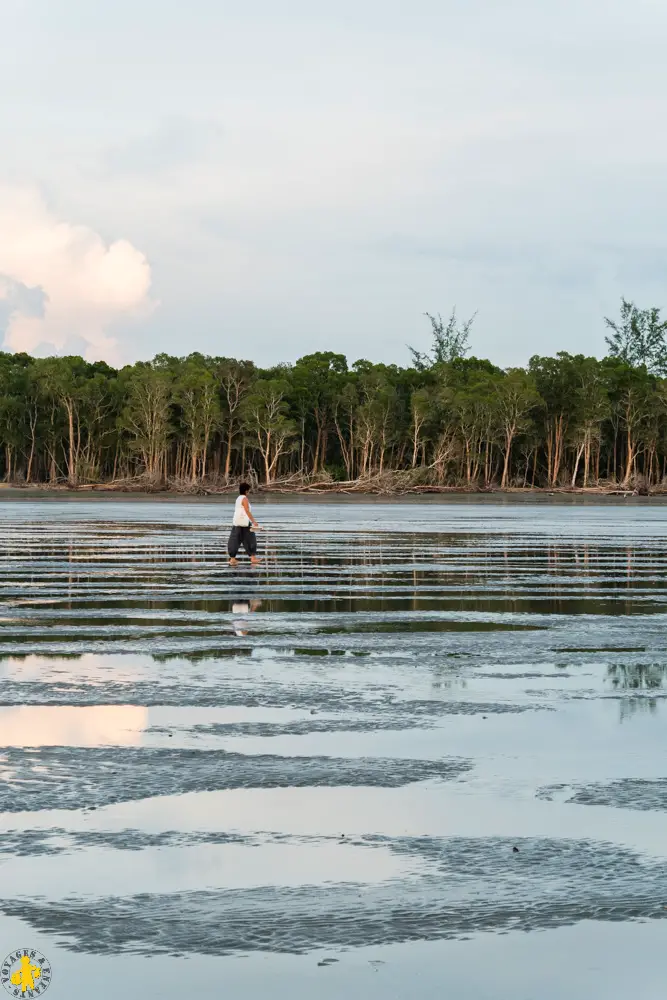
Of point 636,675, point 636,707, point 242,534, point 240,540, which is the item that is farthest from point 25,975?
point 240,540

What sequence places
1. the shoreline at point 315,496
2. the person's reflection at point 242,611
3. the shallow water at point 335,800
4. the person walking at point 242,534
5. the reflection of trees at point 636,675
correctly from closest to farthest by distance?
the shallow water at point 335,800 < the reflection of trees at point 636,675 < the person's reflection at point 242,611 < the person walking at point 242,534 < the shoreline at point 315,496

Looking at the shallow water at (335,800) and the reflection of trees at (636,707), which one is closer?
the shallow water at (335,800)

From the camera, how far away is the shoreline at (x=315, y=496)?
7650 cm

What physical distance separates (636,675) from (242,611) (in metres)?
6.06

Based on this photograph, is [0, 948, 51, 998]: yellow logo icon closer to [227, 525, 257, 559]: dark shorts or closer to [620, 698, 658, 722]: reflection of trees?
[620, 698, 658, 722]: reflection of trees

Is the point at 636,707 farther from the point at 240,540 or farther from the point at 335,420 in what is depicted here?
the point at 335,420

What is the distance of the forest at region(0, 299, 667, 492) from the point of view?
110188 millimetres

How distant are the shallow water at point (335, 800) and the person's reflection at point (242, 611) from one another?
18cm

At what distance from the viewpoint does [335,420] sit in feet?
401

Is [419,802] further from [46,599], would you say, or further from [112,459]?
[112,459]

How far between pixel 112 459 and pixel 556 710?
12033 centimetres

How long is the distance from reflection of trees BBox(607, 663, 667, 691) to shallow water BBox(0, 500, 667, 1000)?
0.05 m

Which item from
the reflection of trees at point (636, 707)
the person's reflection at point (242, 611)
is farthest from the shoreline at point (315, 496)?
the reflection of trees at point (636, 707)

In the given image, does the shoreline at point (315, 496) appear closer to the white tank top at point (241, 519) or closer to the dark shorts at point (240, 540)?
the dark shorts at point (240, 540)
